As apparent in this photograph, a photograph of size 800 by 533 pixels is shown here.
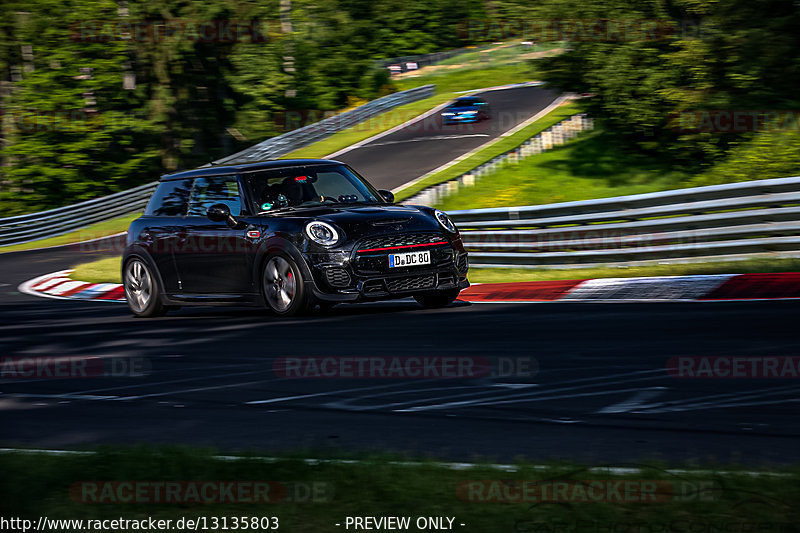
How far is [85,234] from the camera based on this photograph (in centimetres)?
3316

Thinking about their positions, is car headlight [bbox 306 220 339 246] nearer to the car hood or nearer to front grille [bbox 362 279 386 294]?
the car hood

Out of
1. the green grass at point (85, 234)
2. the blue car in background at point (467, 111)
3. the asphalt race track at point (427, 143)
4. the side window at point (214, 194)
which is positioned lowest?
the green grass at point (85, 234)

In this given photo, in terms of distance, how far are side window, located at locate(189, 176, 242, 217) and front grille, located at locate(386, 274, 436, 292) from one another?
1941 millimetres

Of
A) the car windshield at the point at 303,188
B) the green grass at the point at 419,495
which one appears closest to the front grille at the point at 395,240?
the car windshield at the point at 303,188

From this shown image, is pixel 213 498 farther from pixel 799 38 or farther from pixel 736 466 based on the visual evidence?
pixel 799 38

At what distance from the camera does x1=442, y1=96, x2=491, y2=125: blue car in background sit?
41469 millimetres

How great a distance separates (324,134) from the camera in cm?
4250

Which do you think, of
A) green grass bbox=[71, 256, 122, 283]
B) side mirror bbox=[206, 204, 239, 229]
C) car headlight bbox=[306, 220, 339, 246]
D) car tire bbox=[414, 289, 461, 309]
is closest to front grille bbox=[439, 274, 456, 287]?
car tire bbox=[414, 289, 461, 309]

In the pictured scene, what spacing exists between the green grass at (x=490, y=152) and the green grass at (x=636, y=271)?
10803 millimetres

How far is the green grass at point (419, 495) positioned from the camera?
3.44 metres

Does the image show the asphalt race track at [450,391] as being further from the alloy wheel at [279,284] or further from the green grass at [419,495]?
the green grass at [419,495]

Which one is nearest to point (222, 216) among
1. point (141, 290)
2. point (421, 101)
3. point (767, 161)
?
point (141, 290)

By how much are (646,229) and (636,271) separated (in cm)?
67

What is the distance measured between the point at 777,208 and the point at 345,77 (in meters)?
43.7
